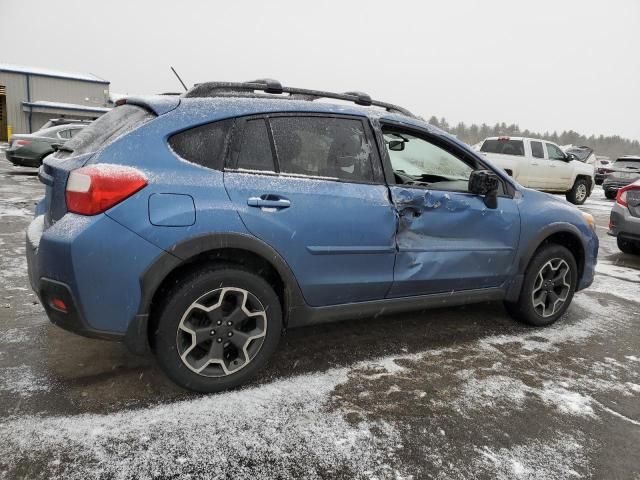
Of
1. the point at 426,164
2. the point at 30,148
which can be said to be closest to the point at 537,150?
the point at 426,164

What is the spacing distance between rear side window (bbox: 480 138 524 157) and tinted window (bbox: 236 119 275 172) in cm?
1235

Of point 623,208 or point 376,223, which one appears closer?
point 376,223

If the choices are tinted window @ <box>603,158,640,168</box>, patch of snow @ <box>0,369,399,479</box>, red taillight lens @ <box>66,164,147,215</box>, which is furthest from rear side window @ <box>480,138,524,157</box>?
red taillight lens @ <box>66,164,147,215</box>

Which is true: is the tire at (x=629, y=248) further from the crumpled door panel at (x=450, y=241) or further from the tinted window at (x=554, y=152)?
the tinted window at (x=554, y=152)

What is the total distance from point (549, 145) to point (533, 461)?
44.0 feet

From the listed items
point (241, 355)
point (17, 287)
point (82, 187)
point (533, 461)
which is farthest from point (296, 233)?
point (17, 287)

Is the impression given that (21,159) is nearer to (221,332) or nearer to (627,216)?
(221,332)

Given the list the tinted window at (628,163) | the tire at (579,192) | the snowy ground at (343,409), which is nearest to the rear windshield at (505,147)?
the tire at (579,192)

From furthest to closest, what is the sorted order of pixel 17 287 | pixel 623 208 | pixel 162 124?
pixel 623 208, pixel 17 287, pixel 162 124

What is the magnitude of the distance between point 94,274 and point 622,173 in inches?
731

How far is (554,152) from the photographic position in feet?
44.8

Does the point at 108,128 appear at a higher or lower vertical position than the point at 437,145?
lower

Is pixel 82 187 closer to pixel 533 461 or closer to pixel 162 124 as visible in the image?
pixel 162 124

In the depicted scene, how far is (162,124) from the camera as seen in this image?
2410 millimetres
